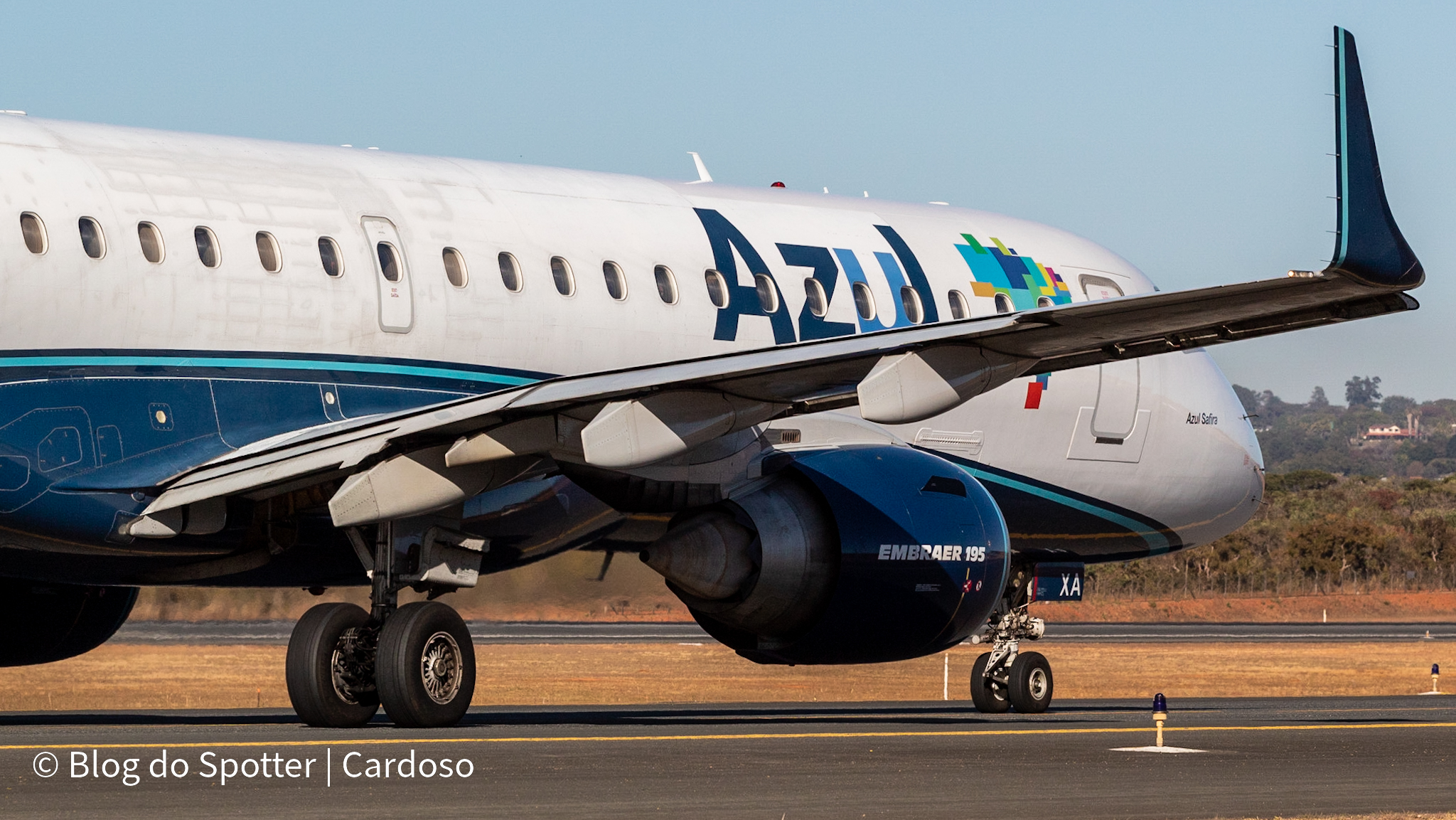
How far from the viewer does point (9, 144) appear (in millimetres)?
14789

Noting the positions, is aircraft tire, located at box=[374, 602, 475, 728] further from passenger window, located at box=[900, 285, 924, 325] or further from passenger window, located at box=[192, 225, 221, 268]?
passenger window, located at box=[900, 285, 924, 325]

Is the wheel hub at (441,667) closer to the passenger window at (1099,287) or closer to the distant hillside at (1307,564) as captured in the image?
the passenger window at (1099,287)

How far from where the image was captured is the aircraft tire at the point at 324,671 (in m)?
15.2

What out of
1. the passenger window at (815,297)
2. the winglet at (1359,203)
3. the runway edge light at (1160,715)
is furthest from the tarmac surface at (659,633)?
the winglet at (1359,203)

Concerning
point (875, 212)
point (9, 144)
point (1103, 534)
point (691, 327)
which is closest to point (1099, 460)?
point (1103, 534)

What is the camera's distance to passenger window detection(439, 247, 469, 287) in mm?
16703

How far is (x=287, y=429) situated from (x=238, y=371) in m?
0.60

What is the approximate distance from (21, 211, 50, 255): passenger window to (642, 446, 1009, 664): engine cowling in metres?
5.30

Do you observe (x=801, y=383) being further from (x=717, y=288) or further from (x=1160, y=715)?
(x=717, y=288)

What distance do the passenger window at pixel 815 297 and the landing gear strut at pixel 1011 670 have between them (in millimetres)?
3719

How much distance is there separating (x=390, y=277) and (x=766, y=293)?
4021 millimetres

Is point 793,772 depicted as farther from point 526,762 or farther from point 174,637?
point 174,637

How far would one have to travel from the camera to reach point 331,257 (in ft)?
52.6

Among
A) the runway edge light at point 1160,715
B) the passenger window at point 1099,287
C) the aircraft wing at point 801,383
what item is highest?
the passenger window at point 1099,287
